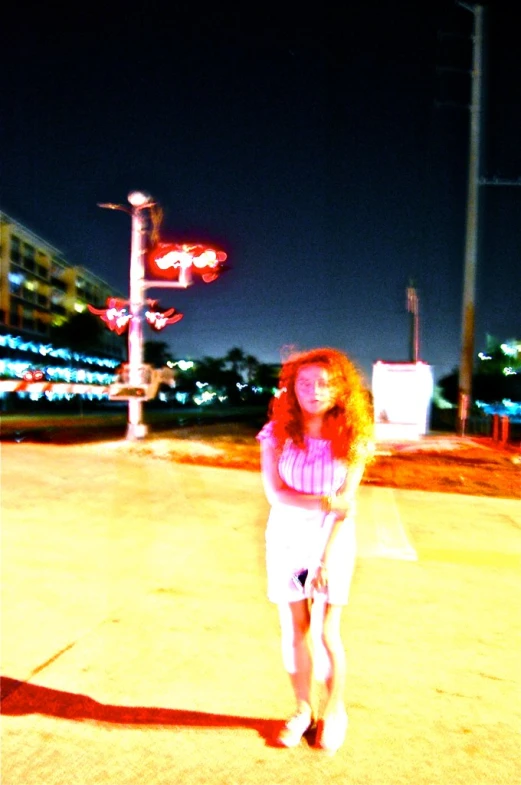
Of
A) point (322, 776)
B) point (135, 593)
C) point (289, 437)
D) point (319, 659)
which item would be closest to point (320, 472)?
point (289, 437)

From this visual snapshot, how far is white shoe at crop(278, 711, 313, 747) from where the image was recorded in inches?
127

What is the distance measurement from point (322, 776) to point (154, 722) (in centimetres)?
88

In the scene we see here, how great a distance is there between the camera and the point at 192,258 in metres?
15.5

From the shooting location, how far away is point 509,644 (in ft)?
14.9

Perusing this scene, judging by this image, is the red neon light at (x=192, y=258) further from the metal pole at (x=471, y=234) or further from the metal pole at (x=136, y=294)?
the metal pole at (x=471, y=234)

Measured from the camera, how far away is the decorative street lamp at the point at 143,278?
611 inches

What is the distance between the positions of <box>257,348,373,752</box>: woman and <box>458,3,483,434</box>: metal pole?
66.6ft

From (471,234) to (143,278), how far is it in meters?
11.6

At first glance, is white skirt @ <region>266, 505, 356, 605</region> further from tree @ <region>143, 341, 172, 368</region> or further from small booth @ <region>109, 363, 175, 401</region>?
tree @ <region>143, 341, 172, 368</region>

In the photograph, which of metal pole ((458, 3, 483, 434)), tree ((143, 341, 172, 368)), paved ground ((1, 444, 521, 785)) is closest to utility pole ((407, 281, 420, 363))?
metal pole ((458, 3, 483, 434))

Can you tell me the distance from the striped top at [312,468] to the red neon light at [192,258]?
12.7m

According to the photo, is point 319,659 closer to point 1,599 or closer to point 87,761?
point 87,761

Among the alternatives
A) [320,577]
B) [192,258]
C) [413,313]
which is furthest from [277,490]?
[413,313]

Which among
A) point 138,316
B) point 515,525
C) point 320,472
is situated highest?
point 138,316
